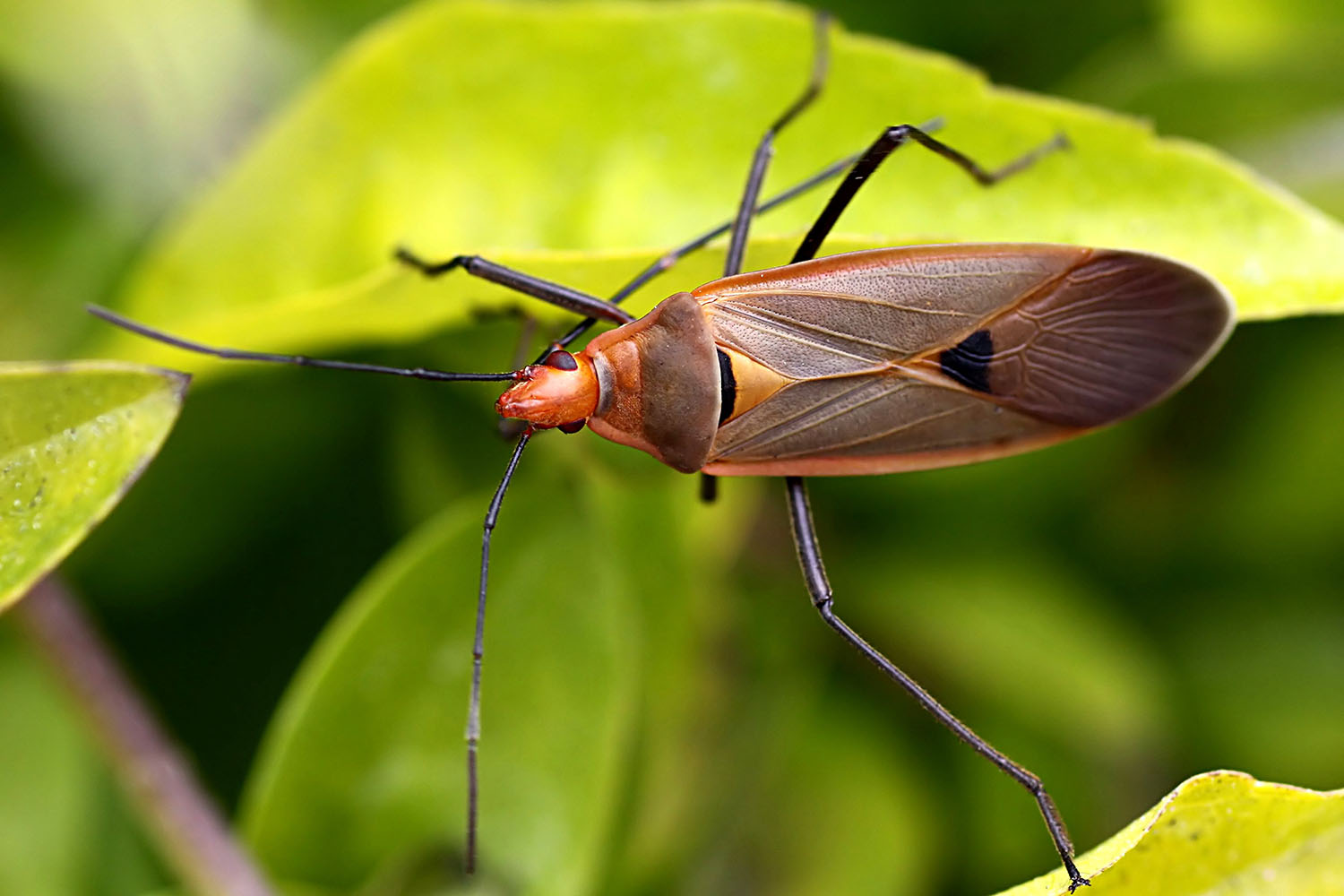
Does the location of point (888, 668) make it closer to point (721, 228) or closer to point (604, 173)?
point (721, 228)

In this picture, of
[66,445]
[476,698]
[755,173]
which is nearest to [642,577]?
[476,698]

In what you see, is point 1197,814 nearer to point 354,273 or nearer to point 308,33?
point 354,273

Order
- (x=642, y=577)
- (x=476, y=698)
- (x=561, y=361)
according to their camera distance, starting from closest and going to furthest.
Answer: (x=476, y=698) < (x=561, y=361) < (x=642, y=577)

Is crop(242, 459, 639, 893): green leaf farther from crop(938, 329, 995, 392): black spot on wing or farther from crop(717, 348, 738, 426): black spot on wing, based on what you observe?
crop(938, 329, 995, 392): black spot on wing

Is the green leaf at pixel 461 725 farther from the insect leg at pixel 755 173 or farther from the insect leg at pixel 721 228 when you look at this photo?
the insect leg at pixel 755 173

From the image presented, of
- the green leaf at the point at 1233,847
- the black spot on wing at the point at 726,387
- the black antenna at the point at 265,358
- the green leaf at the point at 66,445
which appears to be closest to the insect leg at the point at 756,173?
the black spot on wing at the point at 726,387

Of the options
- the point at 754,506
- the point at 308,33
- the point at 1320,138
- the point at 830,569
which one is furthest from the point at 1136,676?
the point at 308,33
